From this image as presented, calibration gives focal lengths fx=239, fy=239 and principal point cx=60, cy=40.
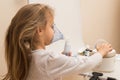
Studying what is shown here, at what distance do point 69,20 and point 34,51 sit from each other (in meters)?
0.72

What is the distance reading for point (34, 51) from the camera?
3.42ft

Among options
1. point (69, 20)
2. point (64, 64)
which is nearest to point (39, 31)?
point (64, 64)

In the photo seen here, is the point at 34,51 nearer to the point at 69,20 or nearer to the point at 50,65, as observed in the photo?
the point at 50,65

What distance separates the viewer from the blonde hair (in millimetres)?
1019

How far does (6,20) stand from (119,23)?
4.73 ft

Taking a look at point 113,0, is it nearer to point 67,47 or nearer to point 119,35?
point 119,35

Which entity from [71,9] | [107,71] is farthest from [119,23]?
[107,71]

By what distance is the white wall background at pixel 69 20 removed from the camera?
1558 mm

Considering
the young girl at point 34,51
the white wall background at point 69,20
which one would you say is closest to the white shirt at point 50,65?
the young girl at point 34,51

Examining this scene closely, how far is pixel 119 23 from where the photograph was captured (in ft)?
7.88

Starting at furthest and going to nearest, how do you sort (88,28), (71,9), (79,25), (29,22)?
(88,28) < (79,25) < (71,9) < (29,22)

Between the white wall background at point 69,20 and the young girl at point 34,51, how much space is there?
38 cm

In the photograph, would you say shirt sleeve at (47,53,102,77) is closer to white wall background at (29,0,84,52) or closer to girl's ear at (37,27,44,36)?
girl's ear at (37,27,44,36)

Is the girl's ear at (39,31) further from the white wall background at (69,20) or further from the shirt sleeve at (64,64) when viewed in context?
the white wall background at (69,20)
